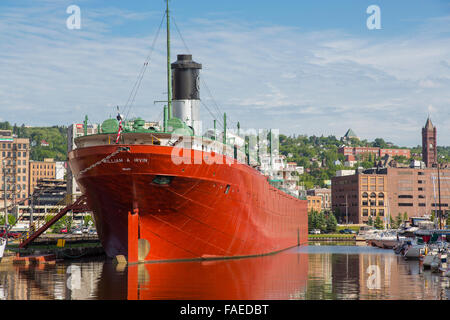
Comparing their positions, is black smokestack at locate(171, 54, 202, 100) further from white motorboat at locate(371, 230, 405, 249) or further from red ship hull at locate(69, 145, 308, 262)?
white motorboat at locate(371, 230, 405, 249)

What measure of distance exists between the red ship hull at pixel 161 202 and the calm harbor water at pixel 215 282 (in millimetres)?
1377

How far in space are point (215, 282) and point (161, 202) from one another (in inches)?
358

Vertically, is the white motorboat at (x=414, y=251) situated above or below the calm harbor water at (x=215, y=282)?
below

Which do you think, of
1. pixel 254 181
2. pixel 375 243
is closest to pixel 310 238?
pixel 375 243

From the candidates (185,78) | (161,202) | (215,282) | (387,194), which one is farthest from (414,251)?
(387,194)

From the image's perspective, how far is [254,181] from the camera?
49281 millimetres

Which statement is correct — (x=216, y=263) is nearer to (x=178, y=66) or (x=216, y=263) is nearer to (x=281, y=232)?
(x=178, y=66)

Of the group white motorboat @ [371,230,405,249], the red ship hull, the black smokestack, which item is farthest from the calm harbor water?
white motorboat @ [371,230,405,249]

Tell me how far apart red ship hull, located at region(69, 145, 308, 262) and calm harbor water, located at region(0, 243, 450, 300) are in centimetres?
138

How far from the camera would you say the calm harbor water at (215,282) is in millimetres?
27266

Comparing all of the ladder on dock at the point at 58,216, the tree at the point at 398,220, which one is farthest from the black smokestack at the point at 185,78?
the tree at the point at 398,220

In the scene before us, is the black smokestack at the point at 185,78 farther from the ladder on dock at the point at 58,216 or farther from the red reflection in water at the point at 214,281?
the red reflection in water at the point at 214,281

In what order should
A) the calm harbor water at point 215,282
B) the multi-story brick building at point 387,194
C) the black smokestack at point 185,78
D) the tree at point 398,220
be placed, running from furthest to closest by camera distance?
the multi-story brick building at point 387,194
the tree at point 398,220
the black smokestack at point 185,78
the calm harbor water at point 215,282

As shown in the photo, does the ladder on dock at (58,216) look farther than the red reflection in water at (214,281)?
Yes
